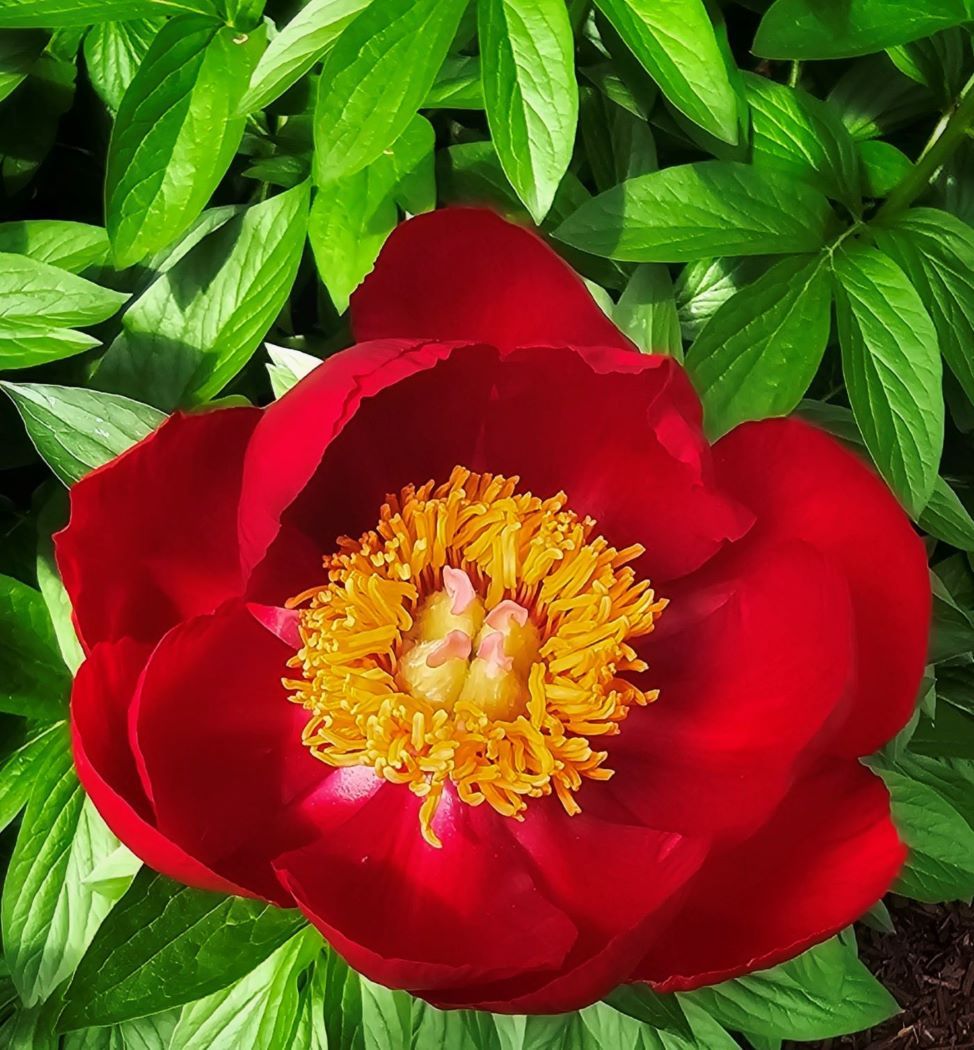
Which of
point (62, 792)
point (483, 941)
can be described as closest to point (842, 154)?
point (483, 941)

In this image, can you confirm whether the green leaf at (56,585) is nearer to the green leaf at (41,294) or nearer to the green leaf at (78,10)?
the green leaf at (41,294)

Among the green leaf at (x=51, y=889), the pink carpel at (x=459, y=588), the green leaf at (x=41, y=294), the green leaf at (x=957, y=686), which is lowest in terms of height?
the green leaf at (x=957, y=686)

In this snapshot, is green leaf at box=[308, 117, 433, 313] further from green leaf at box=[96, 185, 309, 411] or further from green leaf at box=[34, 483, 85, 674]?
green leaf at box=[34, 483, 85, 674]

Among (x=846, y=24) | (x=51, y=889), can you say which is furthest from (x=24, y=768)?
(x=846, y=24)

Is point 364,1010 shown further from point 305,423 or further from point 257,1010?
point 305,423

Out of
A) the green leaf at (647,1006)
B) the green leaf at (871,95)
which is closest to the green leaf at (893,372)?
the green leaf at (871,95)

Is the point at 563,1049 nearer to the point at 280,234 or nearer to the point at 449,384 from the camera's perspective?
the point at 449,384

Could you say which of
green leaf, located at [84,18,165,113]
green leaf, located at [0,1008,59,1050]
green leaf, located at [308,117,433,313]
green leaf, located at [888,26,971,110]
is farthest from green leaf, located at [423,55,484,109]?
green leaf, located at [0,1008,59,1050]
